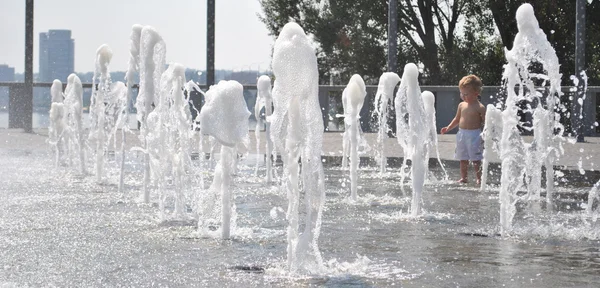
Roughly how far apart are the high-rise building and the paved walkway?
8.48m

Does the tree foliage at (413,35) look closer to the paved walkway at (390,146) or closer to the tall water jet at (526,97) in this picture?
the paved walkway at (390,146)

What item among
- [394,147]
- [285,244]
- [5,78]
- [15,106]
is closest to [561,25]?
[394,147]

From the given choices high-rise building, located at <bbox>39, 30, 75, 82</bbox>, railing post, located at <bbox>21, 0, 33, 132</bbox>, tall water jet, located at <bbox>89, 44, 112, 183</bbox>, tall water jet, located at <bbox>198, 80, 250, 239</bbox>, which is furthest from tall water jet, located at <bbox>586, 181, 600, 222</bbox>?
high-rise building, located at <bbox>39, 30, 75, 82</bbox>

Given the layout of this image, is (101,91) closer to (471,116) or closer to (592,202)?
(471,116)

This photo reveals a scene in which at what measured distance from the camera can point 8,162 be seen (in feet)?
50.3

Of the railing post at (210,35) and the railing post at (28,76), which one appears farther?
the railing post at (28,76)

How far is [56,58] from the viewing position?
116 ft

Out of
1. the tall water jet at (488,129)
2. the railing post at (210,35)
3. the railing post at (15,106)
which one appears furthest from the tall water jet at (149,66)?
the railing post at (15,106)

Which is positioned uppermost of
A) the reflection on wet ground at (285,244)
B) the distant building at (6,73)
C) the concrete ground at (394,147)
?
the distant building at (6,73)

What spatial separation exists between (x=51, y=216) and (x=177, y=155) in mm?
1217

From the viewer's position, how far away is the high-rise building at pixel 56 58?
33.9m

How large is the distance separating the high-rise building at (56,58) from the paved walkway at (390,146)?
27.8 feet

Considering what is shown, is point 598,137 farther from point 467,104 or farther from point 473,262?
point 473,262

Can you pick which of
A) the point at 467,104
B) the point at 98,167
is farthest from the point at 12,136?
the point at 467,104
